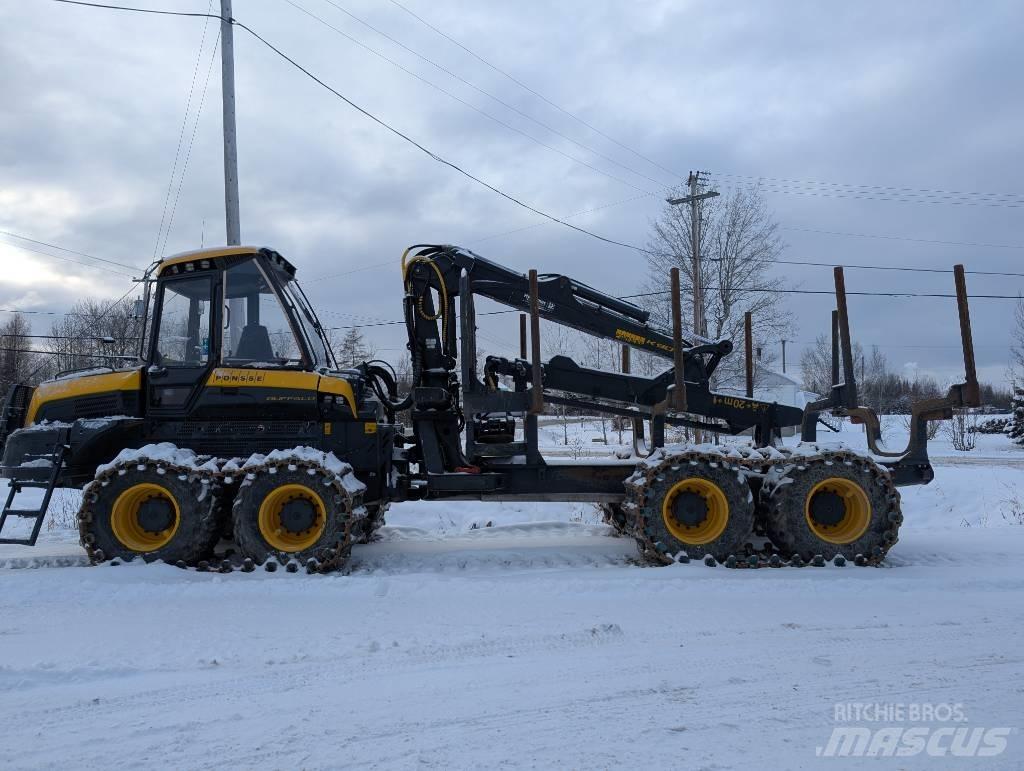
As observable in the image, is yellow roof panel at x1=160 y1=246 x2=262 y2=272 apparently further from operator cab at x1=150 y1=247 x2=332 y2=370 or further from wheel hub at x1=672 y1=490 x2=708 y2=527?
wheel hub at x1=672 y1=490 x2=708 y2=527

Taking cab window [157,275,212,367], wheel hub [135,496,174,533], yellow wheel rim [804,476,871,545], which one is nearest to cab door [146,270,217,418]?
cab window [157,275,212,367]

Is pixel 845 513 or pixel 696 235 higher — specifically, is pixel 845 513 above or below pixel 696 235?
below

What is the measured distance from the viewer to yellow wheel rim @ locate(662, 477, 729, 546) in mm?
6465

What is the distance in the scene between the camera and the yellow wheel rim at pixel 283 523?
20.5 feet

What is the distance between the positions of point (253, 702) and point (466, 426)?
4050 millimetres

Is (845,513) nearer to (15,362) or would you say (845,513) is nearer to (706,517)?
(706,517)

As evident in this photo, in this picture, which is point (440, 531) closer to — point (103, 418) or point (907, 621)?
point (103, 418)

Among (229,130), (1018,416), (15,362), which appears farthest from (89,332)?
(1018,416)

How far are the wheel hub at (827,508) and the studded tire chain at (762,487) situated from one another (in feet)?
1.02

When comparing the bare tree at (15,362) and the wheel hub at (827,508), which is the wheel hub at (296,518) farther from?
the bare tree at (15,362)

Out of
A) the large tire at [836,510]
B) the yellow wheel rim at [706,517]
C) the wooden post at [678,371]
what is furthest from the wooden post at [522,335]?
the large tire at [836,510]

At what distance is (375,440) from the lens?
22.5 feet

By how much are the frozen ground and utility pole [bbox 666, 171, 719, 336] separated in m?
15.0

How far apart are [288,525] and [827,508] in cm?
508
